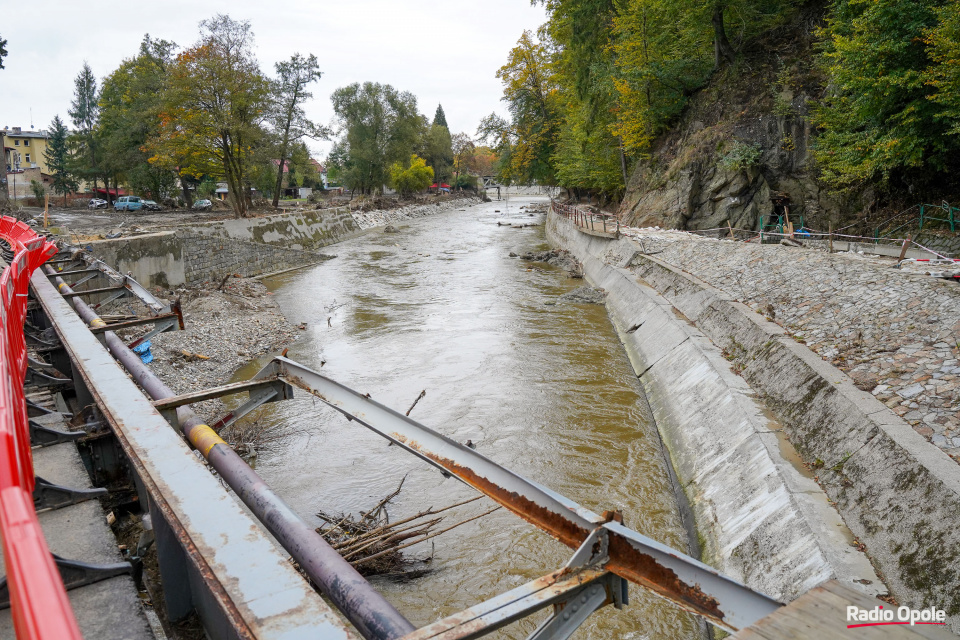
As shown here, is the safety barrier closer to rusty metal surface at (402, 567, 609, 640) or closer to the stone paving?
rusty metal surface at (402, 567, 609, 640)

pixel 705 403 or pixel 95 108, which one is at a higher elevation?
pixel 95 108

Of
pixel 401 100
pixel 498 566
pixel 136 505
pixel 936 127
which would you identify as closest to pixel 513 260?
pixel 936 127

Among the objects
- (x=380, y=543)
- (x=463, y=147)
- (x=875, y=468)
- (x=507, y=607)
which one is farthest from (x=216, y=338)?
(x=463, y=147)

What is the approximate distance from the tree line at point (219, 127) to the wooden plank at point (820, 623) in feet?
119

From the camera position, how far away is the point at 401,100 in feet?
253

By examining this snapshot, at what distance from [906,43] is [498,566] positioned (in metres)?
19.0

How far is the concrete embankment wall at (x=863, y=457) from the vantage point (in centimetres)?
487

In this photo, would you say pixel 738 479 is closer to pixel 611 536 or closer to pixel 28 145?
pixel 611 536

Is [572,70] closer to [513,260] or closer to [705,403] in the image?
[513,260]

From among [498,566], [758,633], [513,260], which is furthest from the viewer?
[513,260]

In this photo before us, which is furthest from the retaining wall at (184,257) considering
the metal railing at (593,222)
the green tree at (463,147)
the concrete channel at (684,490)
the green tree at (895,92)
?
the green tree at (463,147)

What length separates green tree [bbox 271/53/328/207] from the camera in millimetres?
44562

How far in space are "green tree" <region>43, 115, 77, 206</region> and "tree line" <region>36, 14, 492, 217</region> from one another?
0.53 ft

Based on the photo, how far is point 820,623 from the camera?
2713 millimetres
